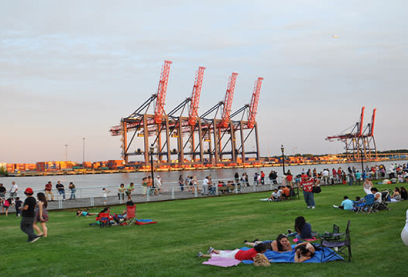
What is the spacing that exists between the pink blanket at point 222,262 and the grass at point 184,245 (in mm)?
181

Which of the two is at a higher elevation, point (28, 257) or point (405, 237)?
point (405, 237)

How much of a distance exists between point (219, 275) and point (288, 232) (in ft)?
13.1

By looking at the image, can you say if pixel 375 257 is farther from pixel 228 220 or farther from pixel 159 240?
pixel 228 220

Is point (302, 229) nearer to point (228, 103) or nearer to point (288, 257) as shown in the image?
point (288, 257)

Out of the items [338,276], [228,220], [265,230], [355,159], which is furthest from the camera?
[355,159]

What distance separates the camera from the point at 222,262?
23.6 feet

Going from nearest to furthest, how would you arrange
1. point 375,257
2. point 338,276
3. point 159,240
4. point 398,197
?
point 338,276 → point 375,257 → point 159,240 → point 398,197

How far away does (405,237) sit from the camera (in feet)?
16.4

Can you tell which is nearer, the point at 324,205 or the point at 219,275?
the point at 219,275

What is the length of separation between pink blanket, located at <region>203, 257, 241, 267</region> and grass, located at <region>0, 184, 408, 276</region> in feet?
0.59

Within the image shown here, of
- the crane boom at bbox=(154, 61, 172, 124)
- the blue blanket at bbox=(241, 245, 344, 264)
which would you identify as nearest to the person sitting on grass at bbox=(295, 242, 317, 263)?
the blue blanket at bbox=(241, 245, 344, 264)

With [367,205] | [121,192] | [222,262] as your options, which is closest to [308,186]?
[367,205]

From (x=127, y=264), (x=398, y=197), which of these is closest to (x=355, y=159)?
(x=398, y=197)

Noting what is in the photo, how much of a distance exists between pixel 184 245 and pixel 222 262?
2024 millimetres
